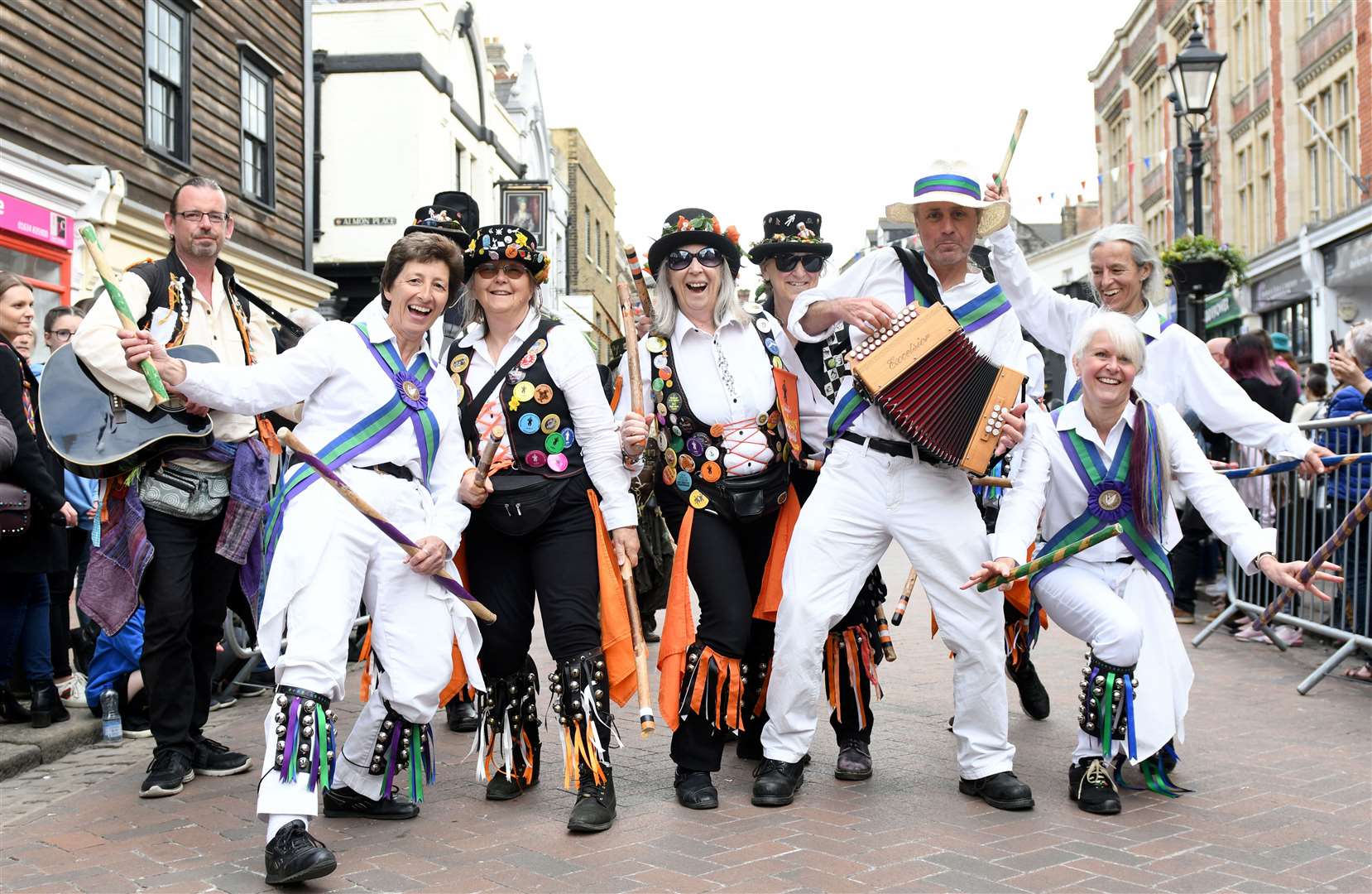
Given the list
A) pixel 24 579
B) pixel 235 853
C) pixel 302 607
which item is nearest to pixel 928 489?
pixel 302 607

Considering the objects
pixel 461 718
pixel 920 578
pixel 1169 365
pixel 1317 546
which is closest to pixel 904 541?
pixel 920 578

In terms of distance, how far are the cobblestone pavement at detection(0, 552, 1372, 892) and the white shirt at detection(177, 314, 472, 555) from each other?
108cm

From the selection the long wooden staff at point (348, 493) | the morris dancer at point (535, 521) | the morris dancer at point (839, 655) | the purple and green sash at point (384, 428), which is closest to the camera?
the long wooden staff at point (348, 493)

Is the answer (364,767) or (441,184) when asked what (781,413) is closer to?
(364,767)

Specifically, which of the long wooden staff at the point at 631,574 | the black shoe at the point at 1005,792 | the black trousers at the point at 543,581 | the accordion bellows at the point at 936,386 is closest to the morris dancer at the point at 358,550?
the black trousers at the point at 543,581

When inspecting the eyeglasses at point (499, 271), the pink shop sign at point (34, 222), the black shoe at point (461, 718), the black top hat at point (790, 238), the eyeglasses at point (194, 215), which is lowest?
the black shoe at point (461, 718)

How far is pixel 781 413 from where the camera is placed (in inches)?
203

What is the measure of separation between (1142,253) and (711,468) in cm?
222

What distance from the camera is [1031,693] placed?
6.27 metres

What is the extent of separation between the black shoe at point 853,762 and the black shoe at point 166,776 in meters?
2.51

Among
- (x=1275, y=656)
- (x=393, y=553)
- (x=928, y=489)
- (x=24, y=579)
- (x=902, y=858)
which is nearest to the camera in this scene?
(x=902, y=858)

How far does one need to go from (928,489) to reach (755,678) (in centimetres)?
110

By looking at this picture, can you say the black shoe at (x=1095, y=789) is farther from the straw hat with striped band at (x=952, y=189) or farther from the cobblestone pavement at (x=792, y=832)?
the straw hat with striped band at (x=952, y=189)

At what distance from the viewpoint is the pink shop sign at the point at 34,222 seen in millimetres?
11117
